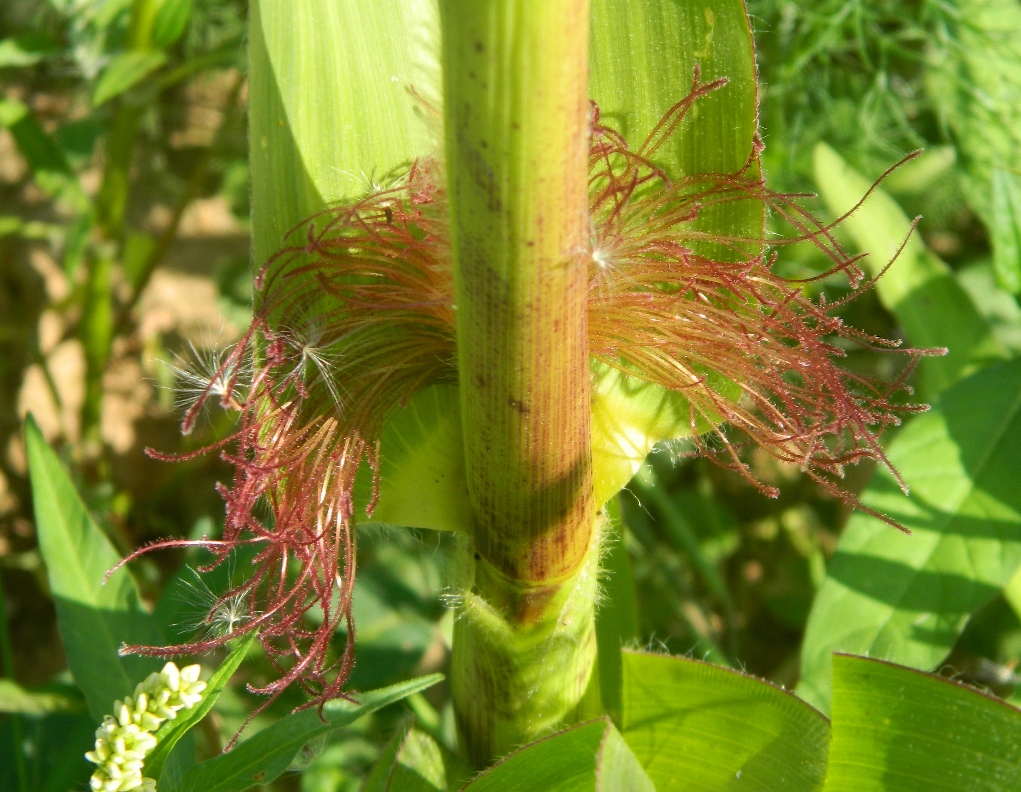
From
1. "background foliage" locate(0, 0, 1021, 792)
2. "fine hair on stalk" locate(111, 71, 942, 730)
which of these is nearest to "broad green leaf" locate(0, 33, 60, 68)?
"background foliage" locate(0, 0, 1021, 792)

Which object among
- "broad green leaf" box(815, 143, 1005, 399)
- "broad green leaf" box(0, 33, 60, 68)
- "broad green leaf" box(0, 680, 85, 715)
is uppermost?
"broad green leaf" box(0, 33, 60, 68)

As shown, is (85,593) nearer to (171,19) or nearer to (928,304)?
(171,19)

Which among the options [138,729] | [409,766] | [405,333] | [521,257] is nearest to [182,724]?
[138,729]

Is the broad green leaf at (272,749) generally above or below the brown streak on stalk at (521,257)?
below

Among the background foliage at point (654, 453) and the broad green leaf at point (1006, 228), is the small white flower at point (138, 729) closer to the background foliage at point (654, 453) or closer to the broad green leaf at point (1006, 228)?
the background foliage at point (654, 453)

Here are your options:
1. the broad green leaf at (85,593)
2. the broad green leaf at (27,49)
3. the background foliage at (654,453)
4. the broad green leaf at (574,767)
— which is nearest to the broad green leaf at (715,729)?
the background foliage at (654,453)

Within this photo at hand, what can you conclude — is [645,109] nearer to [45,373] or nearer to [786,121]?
[786,121]

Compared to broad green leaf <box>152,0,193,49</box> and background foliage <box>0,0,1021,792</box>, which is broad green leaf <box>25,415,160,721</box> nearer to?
background foliage <box>0,0,1021,792</box>
